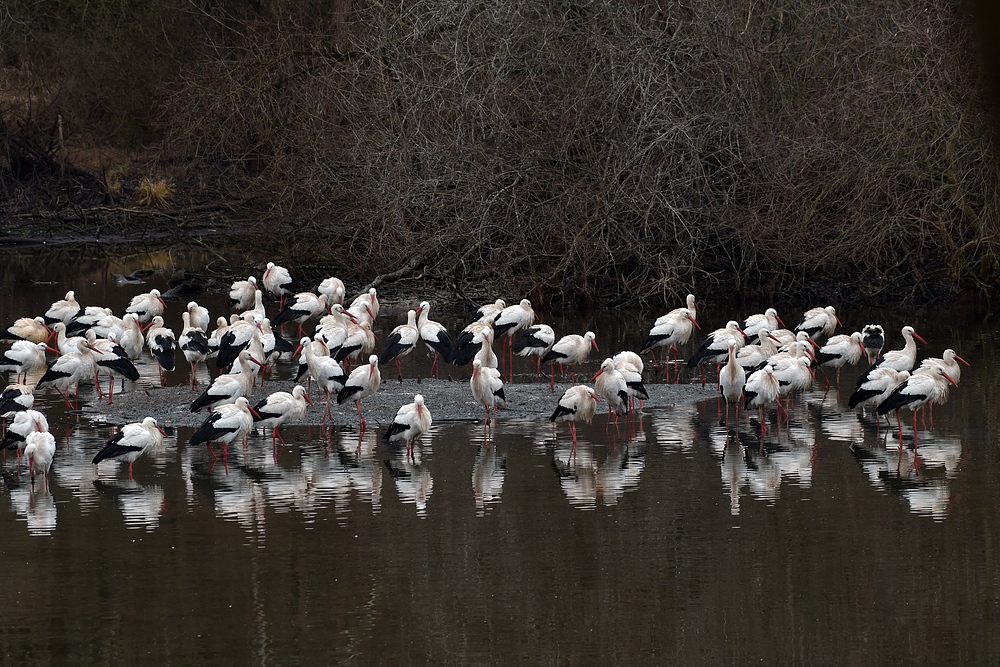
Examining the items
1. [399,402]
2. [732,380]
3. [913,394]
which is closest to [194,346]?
[399,402]

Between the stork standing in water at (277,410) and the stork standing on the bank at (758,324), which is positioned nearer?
the stork standing in water at (277,410)

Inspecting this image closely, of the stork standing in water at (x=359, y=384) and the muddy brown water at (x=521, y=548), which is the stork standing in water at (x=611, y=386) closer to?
the muddy brown water at (x=521, y=548)

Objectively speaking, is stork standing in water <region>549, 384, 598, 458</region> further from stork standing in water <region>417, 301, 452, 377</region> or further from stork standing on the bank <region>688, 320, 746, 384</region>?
stork standing in water <region>417, 301, 452, 377</region>

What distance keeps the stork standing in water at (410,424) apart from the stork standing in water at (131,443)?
6.49ft

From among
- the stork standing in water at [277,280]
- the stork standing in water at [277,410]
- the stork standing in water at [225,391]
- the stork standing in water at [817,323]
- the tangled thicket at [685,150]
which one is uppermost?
the tangled thicket at [685,150]

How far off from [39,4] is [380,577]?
2909 cm

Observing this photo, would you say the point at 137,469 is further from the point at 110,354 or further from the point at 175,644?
the point at 175,644

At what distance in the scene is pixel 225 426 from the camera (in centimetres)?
1208

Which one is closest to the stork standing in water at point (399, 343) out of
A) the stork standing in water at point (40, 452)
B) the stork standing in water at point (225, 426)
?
the stork standing in water at point (225, 426)

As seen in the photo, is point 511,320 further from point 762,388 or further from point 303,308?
point 762,388

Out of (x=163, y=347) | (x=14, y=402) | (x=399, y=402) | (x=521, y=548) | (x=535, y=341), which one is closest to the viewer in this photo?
(x=521, y=548)

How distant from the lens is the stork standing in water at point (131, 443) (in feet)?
38.0

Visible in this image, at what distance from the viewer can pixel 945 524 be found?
991 centimetres

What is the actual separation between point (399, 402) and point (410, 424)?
2163mm
